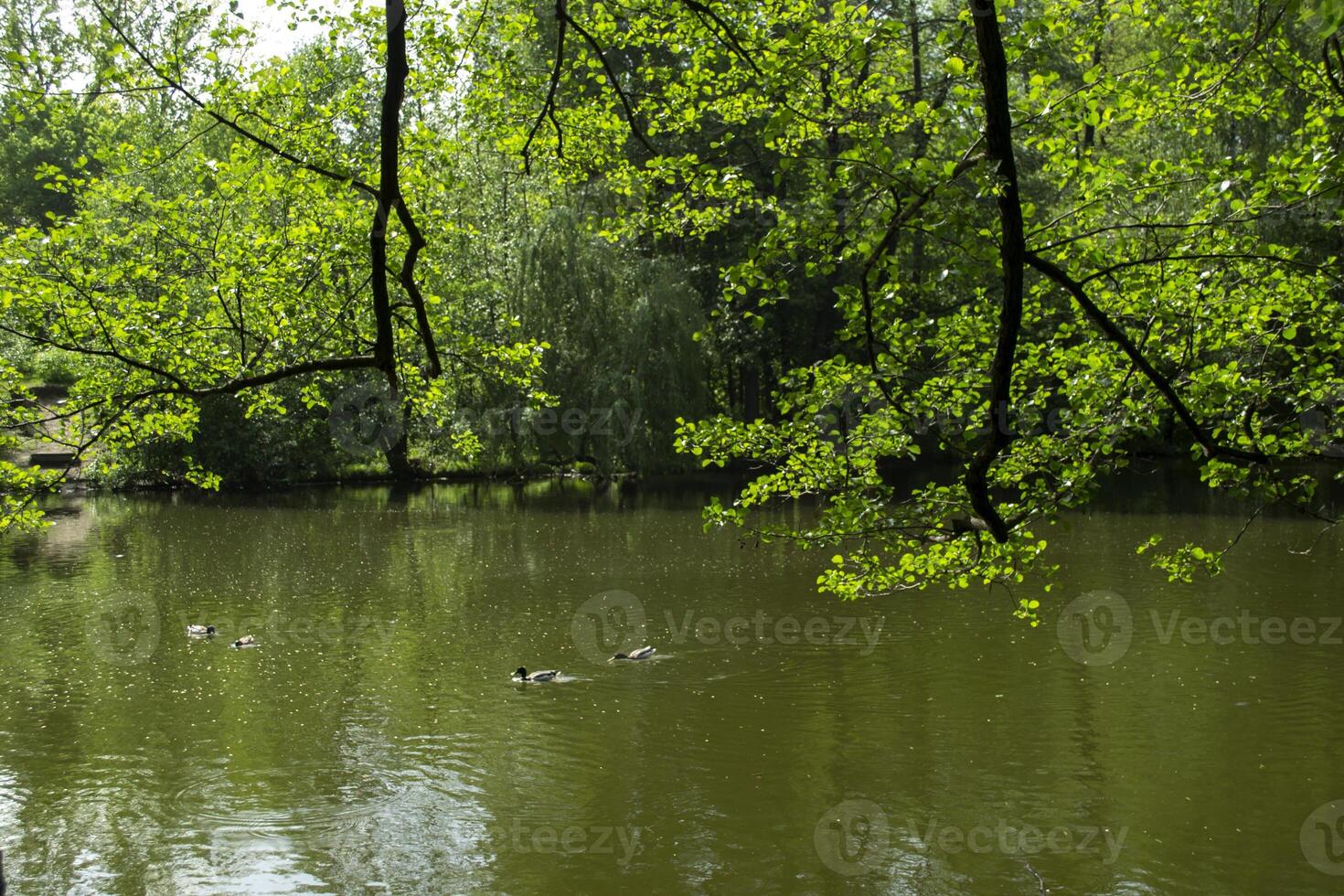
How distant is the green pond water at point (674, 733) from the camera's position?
6730mm

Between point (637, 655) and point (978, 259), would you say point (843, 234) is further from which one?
point (637, 655)

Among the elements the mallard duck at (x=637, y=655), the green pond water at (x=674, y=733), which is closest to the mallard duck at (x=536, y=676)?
the green pond water at (x=674, y=733)

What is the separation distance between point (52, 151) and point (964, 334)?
155 feet

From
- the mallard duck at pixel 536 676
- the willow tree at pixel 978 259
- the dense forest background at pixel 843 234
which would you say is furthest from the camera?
the mallard duck at pixel 536 676

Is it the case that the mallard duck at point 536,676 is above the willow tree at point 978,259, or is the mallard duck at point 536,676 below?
below

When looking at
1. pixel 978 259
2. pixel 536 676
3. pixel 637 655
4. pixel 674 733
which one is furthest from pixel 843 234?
pixel 637 655

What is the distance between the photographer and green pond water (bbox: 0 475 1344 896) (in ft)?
22.1

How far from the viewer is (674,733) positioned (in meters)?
8.88

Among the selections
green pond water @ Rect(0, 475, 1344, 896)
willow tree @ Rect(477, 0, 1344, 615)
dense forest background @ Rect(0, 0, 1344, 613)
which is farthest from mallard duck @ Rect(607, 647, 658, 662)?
willow tree @ Rect(477, 0, 1344, 615)

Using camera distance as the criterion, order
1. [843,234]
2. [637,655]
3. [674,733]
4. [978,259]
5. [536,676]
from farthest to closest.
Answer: [637,655] < [536,676] < [674,733] < [843,234] < [978,259]

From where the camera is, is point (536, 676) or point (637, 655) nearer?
point (536, 676)

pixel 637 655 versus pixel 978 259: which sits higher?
pixel 978 259

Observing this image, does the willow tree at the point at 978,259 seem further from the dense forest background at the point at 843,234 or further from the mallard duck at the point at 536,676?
the mallard duck at the point at 536,676

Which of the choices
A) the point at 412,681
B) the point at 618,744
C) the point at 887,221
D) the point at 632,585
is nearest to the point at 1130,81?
the point at 887,221
